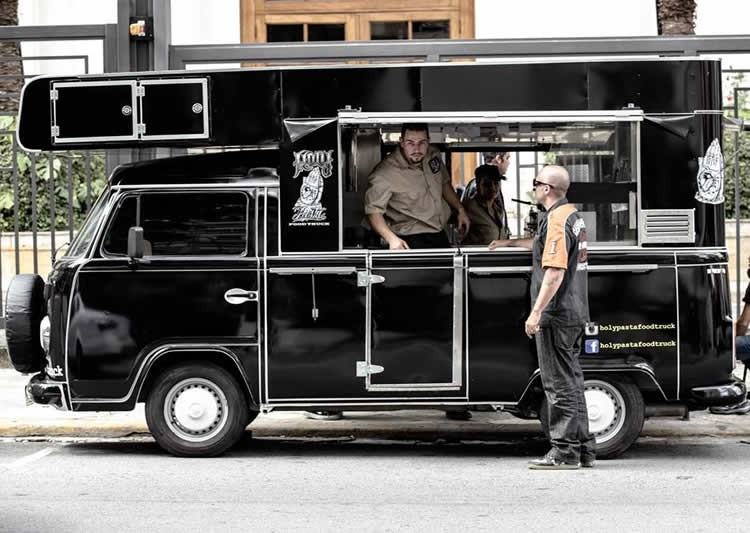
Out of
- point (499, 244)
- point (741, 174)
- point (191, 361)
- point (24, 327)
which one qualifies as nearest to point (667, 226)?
point (499, 244)

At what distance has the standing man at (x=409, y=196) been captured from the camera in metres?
9.84

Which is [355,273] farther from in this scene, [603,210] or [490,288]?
[603,210]

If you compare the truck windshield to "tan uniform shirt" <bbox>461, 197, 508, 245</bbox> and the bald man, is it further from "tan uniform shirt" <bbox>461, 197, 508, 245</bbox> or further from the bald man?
the bald man

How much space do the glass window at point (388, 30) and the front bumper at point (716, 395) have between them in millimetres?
11573

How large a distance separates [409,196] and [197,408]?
2.10 metres

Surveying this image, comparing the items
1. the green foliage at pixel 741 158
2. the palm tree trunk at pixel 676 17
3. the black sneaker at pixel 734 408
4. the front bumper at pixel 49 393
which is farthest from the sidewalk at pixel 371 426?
the palm tree trunk at pixel 676 17

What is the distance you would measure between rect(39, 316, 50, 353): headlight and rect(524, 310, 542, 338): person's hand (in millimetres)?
3382

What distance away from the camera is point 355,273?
9586 mm

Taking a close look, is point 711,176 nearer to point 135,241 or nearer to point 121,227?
point 135,241

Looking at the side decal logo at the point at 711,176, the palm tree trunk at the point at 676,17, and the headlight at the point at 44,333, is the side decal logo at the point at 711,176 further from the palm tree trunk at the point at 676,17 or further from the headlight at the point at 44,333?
the palm tree trunk at the point at 676,17

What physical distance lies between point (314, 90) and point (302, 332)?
166 centimetres

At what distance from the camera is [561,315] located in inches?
357

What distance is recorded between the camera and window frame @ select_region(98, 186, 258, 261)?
9656 millimetres

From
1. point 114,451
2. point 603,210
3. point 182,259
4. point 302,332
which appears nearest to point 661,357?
point 603,210
